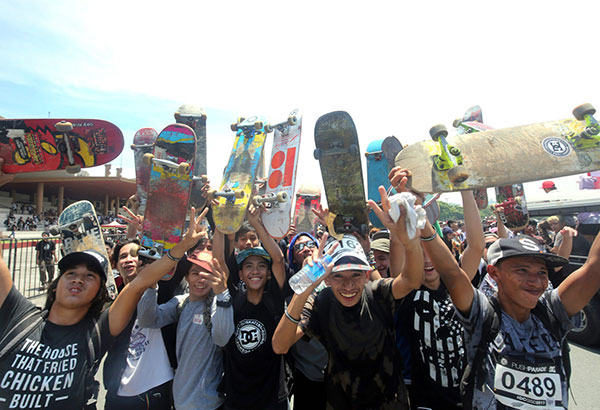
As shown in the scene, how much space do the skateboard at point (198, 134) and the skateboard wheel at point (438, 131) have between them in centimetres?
259

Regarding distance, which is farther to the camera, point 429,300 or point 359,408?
point 429,300

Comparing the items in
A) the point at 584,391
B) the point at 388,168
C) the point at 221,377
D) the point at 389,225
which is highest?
the point at 388,168

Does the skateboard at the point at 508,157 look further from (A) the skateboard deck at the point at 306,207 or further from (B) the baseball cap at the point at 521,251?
(A) the skateboard deck at the point at 306,207

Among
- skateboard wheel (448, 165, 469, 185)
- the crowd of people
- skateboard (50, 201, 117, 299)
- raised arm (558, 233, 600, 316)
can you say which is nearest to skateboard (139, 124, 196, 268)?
the crowd of people

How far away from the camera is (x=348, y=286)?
1.95 metres

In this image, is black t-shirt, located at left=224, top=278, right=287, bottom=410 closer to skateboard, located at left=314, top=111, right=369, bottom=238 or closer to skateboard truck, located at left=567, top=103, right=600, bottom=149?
skateboard, located at left=314, top=111, right=369, bottom=238

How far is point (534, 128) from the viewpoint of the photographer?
2.64 meters

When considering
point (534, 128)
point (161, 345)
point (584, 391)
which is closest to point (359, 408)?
point (161, 345)

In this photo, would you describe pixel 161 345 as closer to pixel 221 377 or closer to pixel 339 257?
pixel 221 377

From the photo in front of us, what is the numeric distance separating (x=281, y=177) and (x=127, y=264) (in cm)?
180

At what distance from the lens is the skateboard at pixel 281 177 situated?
3.13 m

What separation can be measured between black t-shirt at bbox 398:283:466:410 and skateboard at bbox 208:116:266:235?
1766mm

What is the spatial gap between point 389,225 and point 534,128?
1.86m

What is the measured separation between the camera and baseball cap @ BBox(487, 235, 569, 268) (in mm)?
1740
